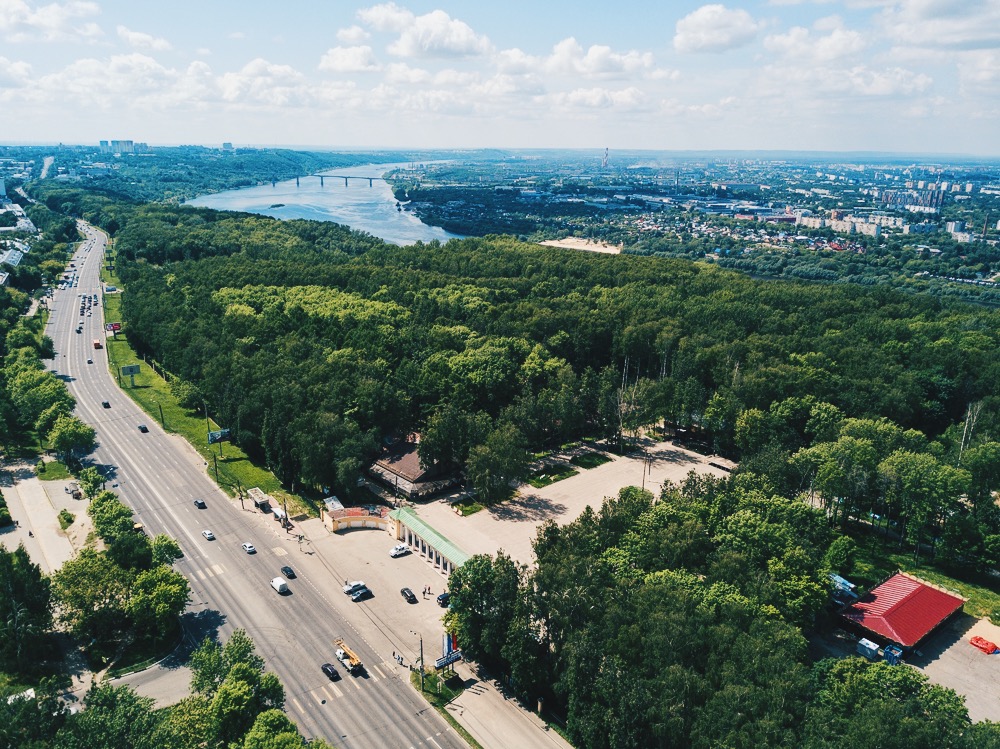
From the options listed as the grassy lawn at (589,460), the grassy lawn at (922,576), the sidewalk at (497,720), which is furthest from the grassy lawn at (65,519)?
the grassy lawn at (922,576)

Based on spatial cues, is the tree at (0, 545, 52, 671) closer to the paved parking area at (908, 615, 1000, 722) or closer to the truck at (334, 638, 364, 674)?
the truck at (334, 638, 364, 674)

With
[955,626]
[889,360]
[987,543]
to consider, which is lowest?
[955,626]

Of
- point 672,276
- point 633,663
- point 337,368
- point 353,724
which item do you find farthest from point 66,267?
point 633,663

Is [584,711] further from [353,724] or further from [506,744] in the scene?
[353,724]

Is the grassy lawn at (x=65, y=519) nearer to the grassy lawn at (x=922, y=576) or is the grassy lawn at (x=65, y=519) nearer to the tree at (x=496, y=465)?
the tree at (x=496, y=465)

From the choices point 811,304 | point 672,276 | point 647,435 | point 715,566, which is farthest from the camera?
point 672,276

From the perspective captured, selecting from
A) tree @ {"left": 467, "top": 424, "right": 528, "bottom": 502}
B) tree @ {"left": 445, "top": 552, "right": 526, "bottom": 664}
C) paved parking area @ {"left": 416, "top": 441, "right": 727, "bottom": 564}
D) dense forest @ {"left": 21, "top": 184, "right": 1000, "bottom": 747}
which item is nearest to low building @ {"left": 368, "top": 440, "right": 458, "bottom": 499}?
paved parking area @ {"left": 416, "top": 441, "right": 727, "bottom": 564}
